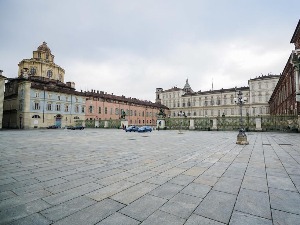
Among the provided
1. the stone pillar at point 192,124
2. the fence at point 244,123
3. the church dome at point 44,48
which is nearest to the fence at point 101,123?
the fence at point 244,123

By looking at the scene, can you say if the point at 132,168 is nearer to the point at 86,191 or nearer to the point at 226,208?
the point at 86,191

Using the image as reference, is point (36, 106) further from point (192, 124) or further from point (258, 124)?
point (258, 124)

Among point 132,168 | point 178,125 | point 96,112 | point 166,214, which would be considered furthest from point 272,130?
point 96,112

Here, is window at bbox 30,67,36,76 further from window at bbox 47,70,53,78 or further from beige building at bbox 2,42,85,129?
window at bbox 47,70,53,78

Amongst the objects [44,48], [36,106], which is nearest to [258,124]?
[36,106]

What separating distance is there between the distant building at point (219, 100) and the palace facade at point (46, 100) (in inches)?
958

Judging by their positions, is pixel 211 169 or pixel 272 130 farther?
pixel 272 130

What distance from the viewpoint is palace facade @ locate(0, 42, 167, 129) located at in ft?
129

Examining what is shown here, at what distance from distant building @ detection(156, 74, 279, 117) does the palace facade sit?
24323 mm

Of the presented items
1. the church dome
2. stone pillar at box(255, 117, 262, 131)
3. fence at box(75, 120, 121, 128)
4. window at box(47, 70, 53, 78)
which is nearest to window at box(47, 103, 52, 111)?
fence at box(75, 120, 121, 128)

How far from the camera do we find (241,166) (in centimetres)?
556

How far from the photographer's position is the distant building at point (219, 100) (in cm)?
5908

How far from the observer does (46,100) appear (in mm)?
41281

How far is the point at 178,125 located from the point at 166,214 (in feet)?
93.8
